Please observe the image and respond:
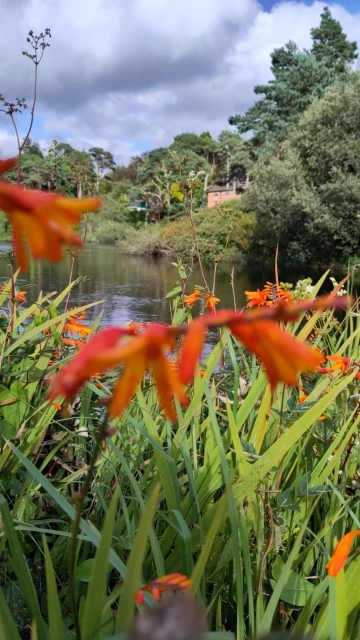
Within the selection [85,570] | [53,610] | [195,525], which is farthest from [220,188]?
[53,610]

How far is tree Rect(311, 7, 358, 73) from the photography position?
26375mm

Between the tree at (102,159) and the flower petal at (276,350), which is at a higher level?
the tree at (102,159)

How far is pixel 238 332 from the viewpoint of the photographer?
0.76 ft

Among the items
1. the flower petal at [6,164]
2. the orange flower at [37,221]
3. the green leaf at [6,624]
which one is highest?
the flower petal at [6,164]

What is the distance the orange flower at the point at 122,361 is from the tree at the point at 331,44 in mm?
30196

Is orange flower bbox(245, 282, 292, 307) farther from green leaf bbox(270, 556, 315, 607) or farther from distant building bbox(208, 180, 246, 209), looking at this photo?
distant building bbox(208, 180, 246, 209)

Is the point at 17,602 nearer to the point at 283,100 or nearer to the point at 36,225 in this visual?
the point at 36,225

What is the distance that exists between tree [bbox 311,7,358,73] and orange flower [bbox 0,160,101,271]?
1188 inches

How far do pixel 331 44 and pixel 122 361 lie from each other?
31.6 metres

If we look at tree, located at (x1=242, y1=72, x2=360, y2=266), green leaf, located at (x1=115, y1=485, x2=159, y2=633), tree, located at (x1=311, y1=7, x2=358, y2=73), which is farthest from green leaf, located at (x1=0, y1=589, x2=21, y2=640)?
tree, located at (x1=311, y1=7, x2=358, y2=73)

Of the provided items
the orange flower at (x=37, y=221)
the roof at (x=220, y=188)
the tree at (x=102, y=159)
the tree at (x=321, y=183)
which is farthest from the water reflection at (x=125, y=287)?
the tree at (x=102, y=159)

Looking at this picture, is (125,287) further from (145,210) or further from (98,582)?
(145,210)

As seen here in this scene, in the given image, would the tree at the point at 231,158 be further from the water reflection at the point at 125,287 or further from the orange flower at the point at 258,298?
the orange flower at the point at 258,298

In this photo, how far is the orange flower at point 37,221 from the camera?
0.23 metres
